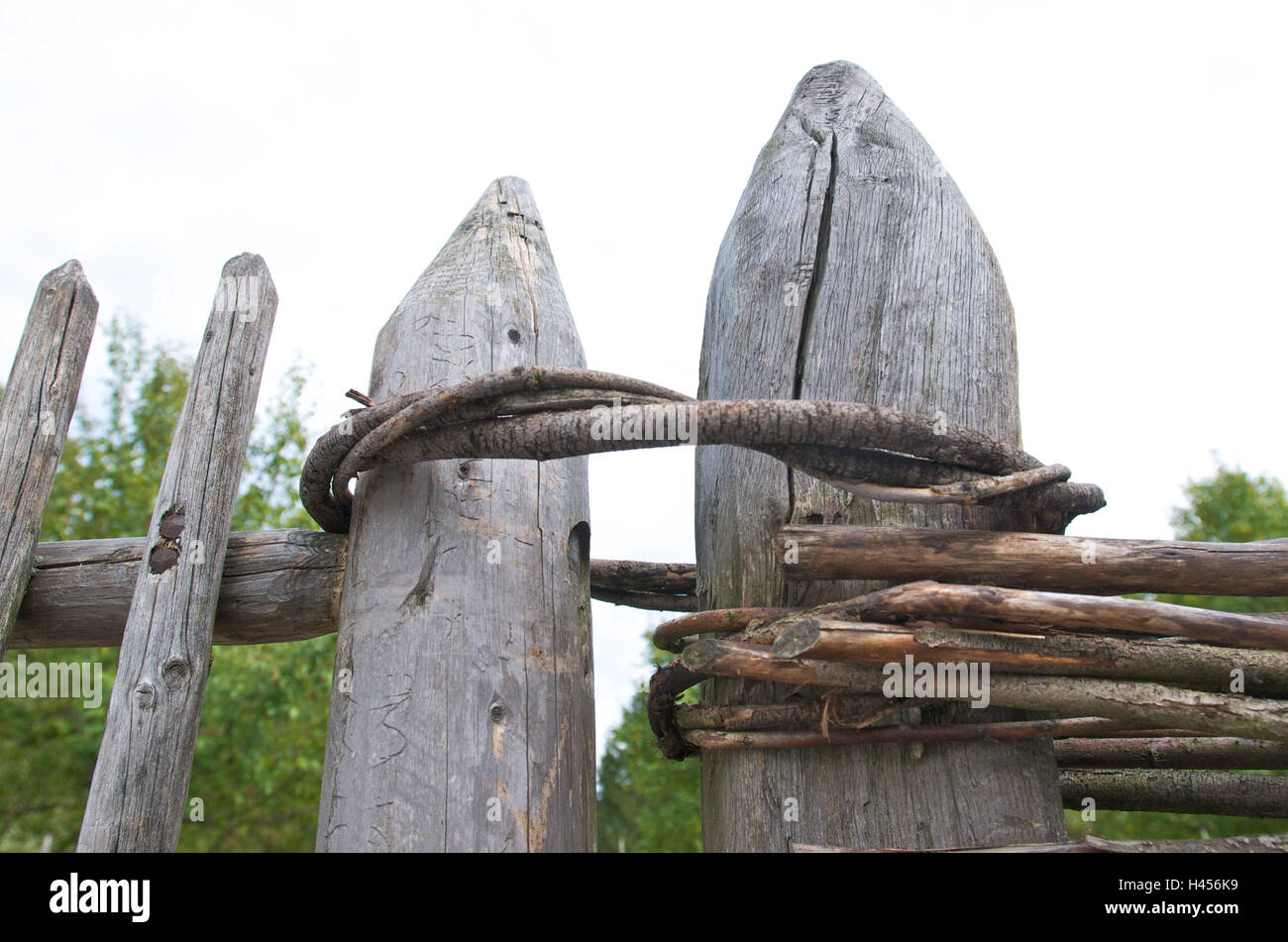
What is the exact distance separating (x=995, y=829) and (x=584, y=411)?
1043 mm

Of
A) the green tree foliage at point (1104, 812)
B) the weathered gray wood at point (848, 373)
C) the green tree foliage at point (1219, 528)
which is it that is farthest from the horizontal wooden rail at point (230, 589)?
the green tree foliage at point (1219, 528)

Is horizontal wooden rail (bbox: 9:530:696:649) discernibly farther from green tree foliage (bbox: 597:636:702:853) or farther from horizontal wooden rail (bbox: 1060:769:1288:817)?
green tree foliage (bbox: 597:636:702:853)

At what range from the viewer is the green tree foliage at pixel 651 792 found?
10516 millimetres

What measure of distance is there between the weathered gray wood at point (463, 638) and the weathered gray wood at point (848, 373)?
1.06 feet

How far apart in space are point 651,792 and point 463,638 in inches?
405

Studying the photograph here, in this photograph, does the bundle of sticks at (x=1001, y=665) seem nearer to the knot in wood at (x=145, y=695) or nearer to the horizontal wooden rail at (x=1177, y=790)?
the horizontal wooden rail at (x=1177, y=790)

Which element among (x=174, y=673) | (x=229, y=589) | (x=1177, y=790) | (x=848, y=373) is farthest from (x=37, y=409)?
(x=1177, y=790)

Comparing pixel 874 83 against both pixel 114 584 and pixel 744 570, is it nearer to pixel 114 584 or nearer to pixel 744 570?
pixel 744 570

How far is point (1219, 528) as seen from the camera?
13797mm

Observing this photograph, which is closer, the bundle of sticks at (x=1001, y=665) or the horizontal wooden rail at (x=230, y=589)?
the bundle of sticks at (x=1001, y=665)

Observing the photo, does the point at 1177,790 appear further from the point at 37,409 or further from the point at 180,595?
the point at 37,409

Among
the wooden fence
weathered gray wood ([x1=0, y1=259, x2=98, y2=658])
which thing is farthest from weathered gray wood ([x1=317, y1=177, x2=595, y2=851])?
weathered gray wood ([x1=0, y1=259, x2=98, y2=658])

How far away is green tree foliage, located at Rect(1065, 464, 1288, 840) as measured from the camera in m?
10.9
